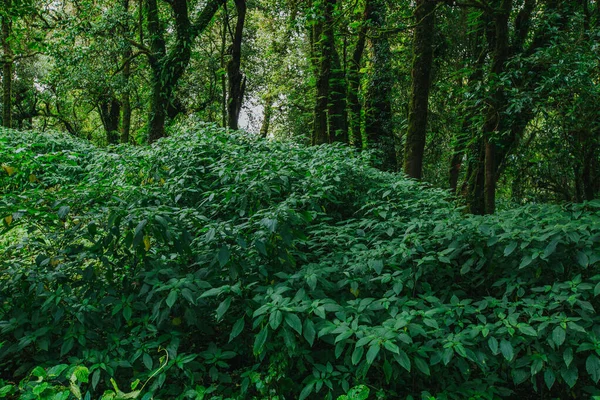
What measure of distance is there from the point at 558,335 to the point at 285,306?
1.59 metres

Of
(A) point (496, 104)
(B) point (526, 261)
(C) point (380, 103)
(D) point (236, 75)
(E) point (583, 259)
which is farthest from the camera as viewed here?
A: (C) point (380, 103)

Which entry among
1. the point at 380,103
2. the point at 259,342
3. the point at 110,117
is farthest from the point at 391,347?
the point at 110,117

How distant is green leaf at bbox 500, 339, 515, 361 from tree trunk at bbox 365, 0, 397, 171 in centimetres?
849

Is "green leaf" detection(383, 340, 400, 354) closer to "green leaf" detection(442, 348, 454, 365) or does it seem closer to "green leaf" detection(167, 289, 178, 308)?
"green leaf" detection(442, 348, 454, 365)

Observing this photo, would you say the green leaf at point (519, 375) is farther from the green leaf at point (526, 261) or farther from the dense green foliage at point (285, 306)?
the green leaf at point (526, 261)

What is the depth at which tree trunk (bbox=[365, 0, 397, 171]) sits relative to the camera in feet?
35.8

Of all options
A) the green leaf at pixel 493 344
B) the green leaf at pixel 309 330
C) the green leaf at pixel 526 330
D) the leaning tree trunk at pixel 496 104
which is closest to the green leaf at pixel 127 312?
the green leaf at pixel 309 330

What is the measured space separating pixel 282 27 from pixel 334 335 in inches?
545

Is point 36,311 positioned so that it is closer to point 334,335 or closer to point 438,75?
point 334,335

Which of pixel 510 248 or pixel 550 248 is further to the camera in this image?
pixel 510 248

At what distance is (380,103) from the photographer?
11.5 metres

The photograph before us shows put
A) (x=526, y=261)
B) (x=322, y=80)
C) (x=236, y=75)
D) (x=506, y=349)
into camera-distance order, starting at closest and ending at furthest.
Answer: (x=506, y=349)
(x=526, y=261)
(x=322, y=80)
(x=236, y=75)

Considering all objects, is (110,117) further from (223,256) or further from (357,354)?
(357,354)

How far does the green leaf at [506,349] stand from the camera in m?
2.46
